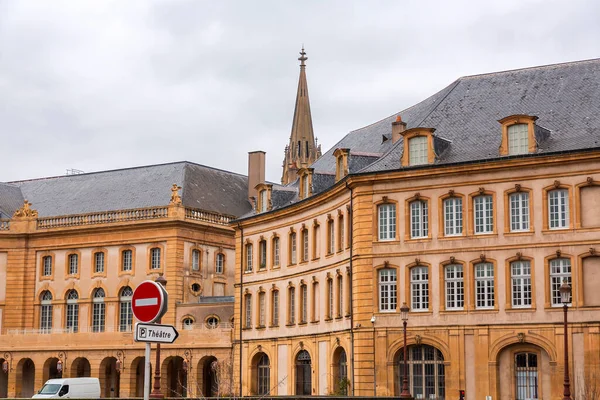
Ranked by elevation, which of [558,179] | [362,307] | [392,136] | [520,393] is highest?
[392,136]

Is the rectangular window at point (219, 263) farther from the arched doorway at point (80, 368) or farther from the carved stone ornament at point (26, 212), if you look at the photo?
Result: the carved stone ornament at point (26, 212)

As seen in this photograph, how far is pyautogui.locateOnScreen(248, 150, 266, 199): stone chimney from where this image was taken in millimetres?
76469

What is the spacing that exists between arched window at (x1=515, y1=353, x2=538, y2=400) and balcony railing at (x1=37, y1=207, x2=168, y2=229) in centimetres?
3335

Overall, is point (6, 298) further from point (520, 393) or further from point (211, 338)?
point (520, 393)

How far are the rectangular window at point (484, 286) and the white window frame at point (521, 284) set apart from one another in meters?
0.84

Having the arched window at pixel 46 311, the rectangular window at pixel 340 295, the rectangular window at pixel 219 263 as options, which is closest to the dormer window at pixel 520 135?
the rectangular window at pixel 340 295

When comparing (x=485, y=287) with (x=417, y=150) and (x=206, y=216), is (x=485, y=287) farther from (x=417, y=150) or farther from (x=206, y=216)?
(x=206, y=216)

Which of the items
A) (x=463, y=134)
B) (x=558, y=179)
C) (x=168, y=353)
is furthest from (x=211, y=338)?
(x=558, y=179)

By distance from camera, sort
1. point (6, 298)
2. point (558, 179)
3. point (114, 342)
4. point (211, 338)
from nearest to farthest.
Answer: point (558, 179)
point (211, 338)
point (114, 342)
point (6, 298)

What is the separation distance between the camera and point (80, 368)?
2832 inches

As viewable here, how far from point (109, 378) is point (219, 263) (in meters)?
10.5

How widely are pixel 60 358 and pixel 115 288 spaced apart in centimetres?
565

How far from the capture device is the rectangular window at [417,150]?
4638cm

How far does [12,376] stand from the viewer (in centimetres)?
7269
